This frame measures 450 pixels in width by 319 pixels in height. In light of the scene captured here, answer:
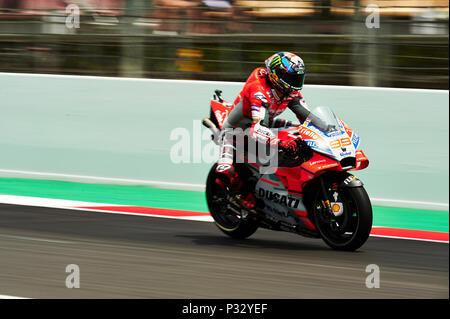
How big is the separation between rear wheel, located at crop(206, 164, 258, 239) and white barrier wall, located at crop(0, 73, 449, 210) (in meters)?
2.04

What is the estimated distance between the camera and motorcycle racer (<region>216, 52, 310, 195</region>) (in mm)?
7861

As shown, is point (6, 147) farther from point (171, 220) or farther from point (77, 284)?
point (77, 284)

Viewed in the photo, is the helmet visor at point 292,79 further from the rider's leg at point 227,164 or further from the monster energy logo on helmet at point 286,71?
the rider's leg at point 227,164

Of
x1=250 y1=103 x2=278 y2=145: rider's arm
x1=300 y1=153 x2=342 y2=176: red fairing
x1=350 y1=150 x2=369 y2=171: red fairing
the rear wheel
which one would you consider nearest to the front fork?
x1=300 y1=153 x2=342 y2=176: red fairing

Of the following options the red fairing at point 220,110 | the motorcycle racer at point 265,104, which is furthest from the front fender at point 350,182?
the red fairing at point 220,110

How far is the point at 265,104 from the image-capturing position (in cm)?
798

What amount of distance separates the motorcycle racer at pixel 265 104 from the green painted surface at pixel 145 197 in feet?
6.08

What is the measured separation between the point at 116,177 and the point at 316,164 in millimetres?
4345

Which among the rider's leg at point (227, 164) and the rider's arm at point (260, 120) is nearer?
the rider's arm at point (260, 120)

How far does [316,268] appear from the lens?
6895 mm

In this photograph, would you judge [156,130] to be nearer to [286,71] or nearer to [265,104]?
[265,104]

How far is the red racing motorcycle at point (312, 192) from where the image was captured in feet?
24.1
